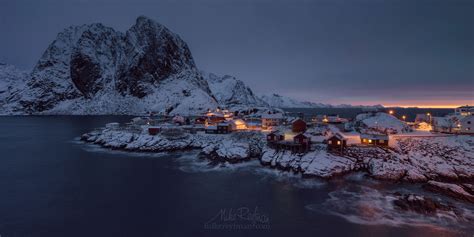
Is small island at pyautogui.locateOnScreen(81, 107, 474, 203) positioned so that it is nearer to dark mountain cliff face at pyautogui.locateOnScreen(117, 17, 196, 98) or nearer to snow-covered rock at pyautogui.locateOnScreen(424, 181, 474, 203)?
snow-covered rock at pyautogui.locateOnScreen(424, 181, 474, 203)

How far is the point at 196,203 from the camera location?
2589 centimetres

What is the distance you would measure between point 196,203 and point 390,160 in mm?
27901

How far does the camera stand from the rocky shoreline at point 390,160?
1211 inches

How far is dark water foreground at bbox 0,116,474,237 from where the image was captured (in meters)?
20.4

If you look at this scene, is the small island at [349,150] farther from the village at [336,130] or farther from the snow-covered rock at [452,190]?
the village at [336,130]

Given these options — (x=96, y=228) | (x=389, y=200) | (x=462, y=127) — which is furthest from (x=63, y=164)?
(x=462, y=127)

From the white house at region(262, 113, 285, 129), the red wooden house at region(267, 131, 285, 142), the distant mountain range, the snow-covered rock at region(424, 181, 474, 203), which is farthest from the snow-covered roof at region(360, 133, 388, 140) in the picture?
the distant mountain range

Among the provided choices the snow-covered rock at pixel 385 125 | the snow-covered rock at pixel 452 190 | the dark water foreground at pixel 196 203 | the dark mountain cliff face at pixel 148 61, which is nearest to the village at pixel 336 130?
the snow-covered rock at pixel 385 125

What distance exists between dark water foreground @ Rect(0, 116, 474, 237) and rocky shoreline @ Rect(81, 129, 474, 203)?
2.11 metres

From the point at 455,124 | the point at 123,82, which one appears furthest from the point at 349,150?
the point at 123,82

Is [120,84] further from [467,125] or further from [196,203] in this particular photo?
[467,125]

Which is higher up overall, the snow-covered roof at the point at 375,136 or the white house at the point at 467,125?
the white house at the point at 467,125

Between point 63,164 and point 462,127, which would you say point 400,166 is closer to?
point 462,127

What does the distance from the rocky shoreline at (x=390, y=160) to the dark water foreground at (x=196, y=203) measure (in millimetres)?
2111
